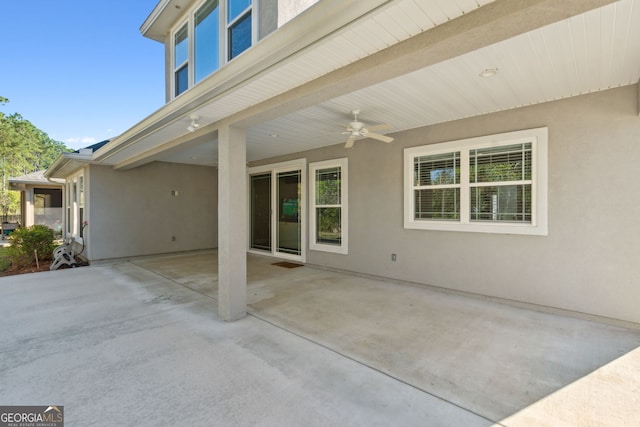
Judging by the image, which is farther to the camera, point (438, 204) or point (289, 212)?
point (289, 212)

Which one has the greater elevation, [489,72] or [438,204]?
[489,72]

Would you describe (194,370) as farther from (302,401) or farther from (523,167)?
(523,167)

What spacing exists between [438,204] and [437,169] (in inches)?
24.3

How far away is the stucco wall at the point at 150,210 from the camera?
7.63 metres

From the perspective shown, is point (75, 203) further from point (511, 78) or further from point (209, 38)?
point (511, 78)

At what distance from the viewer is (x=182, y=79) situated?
633 cm

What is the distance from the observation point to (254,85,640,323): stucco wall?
3477 millimetres

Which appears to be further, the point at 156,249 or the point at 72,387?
the point at 156,249

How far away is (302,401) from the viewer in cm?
218

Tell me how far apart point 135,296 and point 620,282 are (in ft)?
22.7

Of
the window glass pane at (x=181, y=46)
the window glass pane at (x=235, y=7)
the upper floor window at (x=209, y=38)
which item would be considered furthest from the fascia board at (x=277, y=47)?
the window glass pane at (x=181, y=46)

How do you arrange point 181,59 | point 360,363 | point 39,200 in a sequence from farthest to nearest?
1. point 39,200
2. point 181,59
3. point 360,363

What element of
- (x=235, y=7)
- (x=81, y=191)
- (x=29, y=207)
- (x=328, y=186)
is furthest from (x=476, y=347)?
(x=29, y=207)

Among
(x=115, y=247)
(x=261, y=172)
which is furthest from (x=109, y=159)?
(x=261, y=172)
